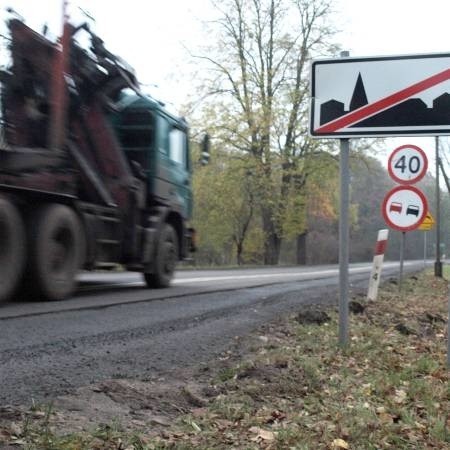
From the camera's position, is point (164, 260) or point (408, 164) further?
point (164, 260)

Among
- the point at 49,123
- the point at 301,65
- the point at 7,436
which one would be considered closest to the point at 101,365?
the point at 7,436

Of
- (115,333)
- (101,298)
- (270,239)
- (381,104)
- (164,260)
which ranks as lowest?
(115,333)

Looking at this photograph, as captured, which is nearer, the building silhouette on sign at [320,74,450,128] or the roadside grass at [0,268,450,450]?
the roadside grass at [0,268,450,450]

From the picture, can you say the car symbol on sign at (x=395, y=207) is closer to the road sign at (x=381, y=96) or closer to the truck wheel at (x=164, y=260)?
the truck wheel at (x=164, y=260)

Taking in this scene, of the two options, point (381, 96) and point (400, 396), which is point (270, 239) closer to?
point (381, 96)

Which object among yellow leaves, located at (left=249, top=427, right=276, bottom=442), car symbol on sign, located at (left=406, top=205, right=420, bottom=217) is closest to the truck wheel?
car symbol on sign, located at (left=406, top=205, right=420, bottom=217)

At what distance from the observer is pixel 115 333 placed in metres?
5.77

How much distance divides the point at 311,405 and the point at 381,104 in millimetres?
2639

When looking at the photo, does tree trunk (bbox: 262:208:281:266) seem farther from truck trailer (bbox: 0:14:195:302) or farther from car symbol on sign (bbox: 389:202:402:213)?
car symbol on sign (bbox: 389:202:402:213)

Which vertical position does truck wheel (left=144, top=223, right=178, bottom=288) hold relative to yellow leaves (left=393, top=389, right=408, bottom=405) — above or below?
above

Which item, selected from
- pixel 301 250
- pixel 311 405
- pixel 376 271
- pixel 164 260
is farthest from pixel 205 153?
pixel 301 250

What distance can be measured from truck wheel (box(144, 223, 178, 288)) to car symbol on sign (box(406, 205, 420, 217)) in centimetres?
409

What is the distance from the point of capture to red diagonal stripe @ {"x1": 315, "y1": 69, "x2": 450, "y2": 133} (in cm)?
506

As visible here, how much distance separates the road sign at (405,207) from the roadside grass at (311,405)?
391 centimetres
